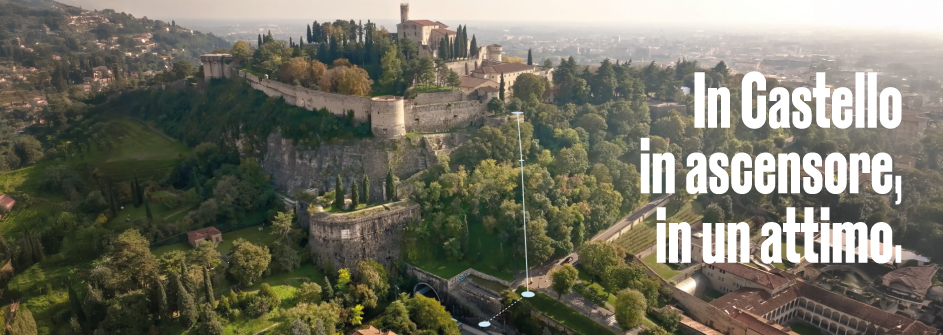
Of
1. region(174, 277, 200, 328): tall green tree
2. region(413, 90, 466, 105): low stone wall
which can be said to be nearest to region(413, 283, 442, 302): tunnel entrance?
region(174, 277, 200, 328): tall green tree

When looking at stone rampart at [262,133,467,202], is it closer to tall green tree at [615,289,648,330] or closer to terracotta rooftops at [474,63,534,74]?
terracotta rooftops at [474,63,534,74]

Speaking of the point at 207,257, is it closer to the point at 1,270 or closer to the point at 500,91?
the point at 1,270

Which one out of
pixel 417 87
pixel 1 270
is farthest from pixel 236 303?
pixel 417 87

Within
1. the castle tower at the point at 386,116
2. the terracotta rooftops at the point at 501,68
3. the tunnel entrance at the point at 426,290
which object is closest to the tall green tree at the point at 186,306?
the tunnel entrance at the point at 426,290

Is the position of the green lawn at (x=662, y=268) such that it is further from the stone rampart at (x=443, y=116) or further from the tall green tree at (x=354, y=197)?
the tall green tree at (x=354, y=197)

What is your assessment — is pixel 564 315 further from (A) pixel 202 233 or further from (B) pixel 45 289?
(B) pixel 45 289

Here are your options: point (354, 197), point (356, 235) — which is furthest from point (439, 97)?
point (356, 235)
